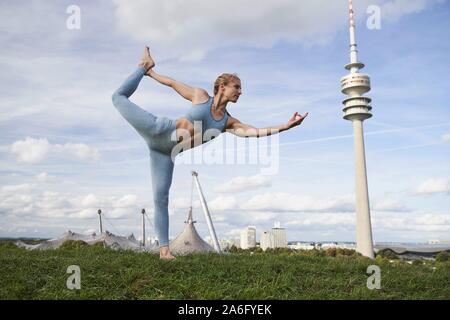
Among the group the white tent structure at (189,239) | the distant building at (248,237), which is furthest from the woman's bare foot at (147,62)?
the distant building at (248,237)

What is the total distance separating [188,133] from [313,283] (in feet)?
9.40

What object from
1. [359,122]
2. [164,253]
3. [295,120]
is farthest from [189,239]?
[359,122]

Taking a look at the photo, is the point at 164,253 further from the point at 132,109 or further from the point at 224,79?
the point at 224,79

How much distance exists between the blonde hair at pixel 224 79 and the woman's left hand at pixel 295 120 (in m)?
1.16

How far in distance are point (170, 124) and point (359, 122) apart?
55.3m

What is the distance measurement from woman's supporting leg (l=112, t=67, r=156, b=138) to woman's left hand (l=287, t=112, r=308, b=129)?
206 centimetres

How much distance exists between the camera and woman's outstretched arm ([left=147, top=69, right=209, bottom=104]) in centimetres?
741

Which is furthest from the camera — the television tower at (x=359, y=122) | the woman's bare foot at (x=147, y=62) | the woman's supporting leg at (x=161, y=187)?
the television tower at (x=359, y=122)

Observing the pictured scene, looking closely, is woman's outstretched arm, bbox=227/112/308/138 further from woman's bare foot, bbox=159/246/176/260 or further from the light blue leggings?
woman's bare foot, bbox=159/246/176/260

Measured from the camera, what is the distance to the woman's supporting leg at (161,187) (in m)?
7.41

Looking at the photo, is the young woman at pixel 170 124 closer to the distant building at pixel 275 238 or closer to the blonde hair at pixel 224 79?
the blonde hair at pixel 224 79

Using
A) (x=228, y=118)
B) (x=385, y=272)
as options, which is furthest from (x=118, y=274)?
(x=385, y=272)

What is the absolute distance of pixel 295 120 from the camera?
7.01 metres

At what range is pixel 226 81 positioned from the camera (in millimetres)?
7445
